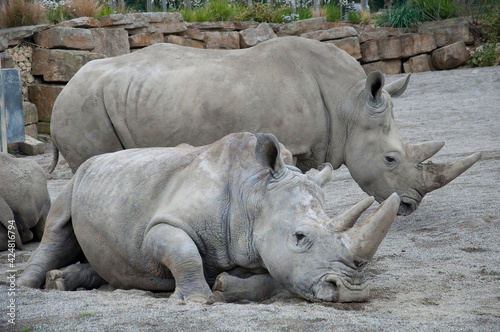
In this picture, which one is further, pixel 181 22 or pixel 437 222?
pixel 181 22

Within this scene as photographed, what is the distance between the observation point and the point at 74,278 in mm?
4316

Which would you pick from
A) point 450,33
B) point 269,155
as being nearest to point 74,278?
point 269,155

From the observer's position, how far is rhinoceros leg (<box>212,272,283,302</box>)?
11.8 feet

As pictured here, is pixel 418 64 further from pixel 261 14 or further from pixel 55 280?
pixel 55 280

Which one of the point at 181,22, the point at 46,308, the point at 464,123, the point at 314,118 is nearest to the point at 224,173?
the point at 46,308

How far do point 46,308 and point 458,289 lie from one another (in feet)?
7.28

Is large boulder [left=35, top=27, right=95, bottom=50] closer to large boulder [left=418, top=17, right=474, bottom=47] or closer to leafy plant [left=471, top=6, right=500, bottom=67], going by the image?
large boulder [left=418, top=17, right=474, bottom=47]

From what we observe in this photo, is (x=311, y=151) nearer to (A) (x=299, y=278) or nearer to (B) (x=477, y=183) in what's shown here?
(B) (x=477, y=183)

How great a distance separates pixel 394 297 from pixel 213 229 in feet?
3.45

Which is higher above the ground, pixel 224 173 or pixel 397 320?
pixel 224 173

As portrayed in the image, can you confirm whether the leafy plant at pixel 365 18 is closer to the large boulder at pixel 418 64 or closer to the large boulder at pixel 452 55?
the large boulder at pixel 418 64

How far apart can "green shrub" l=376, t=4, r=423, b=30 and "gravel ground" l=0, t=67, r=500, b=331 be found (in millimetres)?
11762

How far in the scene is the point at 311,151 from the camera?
20.1ft

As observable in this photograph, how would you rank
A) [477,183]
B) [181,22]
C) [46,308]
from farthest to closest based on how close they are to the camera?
[181,22] → [477,183] → [46,308]
